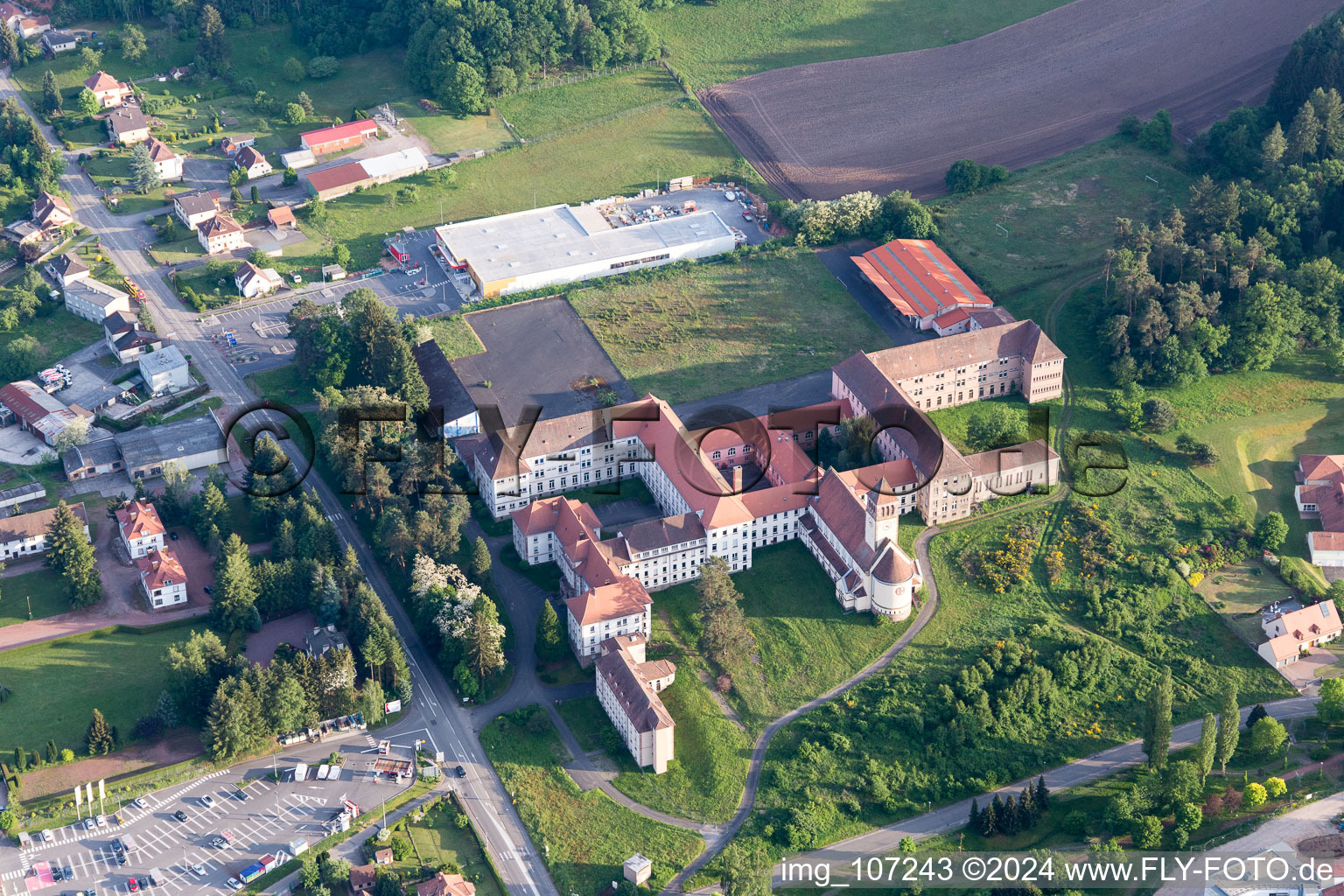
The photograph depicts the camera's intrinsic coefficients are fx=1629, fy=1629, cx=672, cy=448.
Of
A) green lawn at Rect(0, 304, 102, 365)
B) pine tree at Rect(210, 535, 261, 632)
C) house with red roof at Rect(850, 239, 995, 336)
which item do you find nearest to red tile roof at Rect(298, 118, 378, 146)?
green lawn at Rect(0, 304, 102, 365)

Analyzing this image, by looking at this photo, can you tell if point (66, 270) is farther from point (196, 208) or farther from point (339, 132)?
point (339, 132)

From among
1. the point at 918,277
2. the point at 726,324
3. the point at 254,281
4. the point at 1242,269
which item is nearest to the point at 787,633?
the point at 726,324

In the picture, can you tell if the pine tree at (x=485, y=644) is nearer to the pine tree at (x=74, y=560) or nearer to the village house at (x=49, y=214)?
the pine tree at (x=74, y=560)

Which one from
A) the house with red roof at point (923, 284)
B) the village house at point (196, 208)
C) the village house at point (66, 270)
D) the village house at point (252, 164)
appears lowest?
the village house at point (66, 270)

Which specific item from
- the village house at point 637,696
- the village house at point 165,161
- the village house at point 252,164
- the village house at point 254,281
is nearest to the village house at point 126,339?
the village house at point 254,281

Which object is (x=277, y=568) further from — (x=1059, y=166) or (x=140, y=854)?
(x=1059, y=166)

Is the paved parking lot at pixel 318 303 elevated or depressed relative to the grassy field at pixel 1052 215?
depressed

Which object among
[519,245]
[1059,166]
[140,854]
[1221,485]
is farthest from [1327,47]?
[140,854]
